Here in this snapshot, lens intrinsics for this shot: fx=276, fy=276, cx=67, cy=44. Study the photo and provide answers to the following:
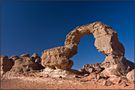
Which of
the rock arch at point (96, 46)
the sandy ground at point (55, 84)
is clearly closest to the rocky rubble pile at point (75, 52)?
the rock arch at point (96, 46)

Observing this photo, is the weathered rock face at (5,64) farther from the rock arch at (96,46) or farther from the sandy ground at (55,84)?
the sandy ground at (55,84)

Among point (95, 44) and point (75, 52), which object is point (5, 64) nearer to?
point (75, 52)

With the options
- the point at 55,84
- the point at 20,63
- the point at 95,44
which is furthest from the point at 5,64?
the point at 55,84

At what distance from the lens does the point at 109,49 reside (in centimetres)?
3397

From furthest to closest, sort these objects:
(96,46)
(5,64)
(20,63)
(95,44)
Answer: (5,64), (20,63), (95,44), (96,46)

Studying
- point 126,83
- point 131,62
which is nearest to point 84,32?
point 131,62

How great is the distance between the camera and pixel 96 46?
35781 millimetres

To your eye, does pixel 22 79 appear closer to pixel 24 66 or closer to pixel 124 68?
pixel 24 66

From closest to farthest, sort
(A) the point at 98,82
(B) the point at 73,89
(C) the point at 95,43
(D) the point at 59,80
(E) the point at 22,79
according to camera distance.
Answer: (B) the point at 73,89
(A) the point at 98,82
(D) the point at 59,80
(E) the point at 22,79
(C) the point at 95,43

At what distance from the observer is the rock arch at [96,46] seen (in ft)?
109

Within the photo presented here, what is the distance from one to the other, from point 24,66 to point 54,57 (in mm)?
6004

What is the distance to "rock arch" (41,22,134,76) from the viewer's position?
3312 cm

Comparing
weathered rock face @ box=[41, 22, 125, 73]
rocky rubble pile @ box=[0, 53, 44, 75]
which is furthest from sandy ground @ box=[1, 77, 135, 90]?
rocky rubble pile @ box=[0, 53, 44, 75]

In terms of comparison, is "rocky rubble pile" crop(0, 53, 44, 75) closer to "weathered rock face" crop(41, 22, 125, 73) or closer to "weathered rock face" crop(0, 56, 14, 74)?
"weathered rock face" crop(0, 56, 14, 74)
